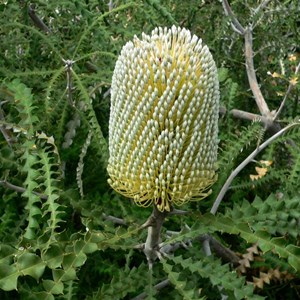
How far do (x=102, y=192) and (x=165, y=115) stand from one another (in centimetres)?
80

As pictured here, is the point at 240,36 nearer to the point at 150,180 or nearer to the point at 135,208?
the point at 135,208

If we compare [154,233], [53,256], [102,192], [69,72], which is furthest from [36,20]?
[53,256]

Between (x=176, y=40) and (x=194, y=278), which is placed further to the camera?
(x=194, y=278)

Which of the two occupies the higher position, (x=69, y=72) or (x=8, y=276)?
(x=69, y=72)

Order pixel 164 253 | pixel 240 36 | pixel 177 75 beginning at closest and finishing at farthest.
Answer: pixel 177 75
pixel 164 253
pixel 240 36

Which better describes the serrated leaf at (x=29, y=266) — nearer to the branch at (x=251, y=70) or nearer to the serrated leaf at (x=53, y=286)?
the serrated leaf at (x=53, y=286)

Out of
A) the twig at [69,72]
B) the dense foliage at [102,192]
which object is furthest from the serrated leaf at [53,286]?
the twig at [69,72]

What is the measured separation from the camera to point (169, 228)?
1780mm

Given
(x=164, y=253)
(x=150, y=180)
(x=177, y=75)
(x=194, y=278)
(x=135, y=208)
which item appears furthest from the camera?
(x=135, y=208)

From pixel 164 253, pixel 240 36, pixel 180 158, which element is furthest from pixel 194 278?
pixel 240 36

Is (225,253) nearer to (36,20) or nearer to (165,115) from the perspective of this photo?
(165,115)

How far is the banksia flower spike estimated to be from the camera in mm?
1078

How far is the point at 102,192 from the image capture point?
1844mm

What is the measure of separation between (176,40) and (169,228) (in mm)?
796
